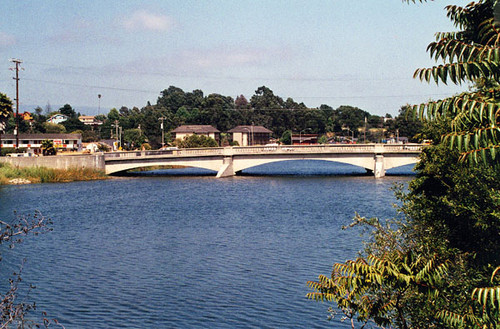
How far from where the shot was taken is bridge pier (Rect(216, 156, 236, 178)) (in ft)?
319

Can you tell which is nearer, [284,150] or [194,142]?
[284,150]

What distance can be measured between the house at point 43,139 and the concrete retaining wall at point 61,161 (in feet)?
155

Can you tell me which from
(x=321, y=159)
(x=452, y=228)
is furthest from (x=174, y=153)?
(x=452, y=228)

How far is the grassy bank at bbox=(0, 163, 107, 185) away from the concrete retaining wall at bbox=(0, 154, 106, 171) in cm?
105

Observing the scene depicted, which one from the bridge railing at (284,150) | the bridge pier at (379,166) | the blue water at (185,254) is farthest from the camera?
the bridge pier at (379,166)

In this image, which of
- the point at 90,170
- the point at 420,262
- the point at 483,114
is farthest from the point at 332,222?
the point at 90,170

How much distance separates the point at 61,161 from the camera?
91312 millimetres

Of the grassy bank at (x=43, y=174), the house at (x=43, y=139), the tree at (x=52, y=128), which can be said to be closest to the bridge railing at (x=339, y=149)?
the grassy bank at (x=43, y=174)

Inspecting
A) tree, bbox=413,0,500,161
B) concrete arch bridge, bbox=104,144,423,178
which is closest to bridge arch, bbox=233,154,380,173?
concrete arch bridge, bbox=104,144,423,178

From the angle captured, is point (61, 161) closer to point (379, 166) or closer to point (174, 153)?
point (174, 153)

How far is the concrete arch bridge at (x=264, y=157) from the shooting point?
313 feet

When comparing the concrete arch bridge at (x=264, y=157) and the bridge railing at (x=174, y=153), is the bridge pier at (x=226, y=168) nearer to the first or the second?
the concrete arch bridge at (x=264, y=157)

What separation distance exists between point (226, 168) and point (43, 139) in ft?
193

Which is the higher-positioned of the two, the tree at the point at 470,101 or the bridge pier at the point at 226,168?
the tree at the point at 470,101
